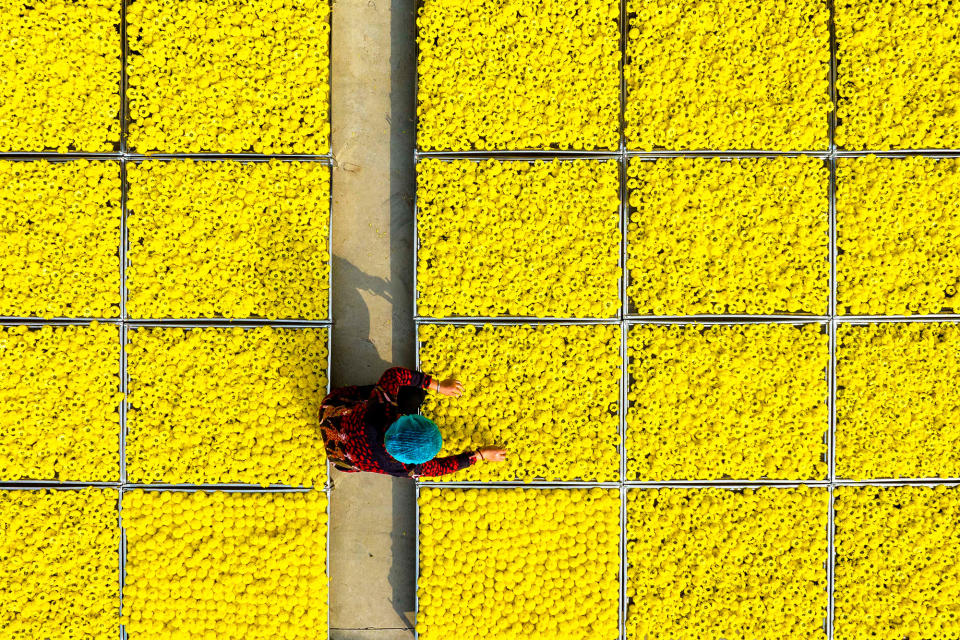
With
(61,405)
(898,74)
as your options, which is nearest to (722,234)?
(898,74)

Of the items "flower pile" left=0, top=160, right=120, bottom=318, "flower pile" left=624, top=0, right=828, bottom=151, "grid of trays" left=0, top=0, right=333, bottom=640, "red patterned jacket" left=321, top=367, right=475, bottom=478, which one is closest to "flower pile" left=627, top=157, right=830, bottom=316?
"flower pile" left=624, top=0, right=828, bottom=151

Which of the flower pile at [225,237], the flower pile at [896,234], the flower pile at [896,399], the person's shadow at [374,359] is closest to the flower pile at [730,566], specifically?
A: the flower pile at [896,399]

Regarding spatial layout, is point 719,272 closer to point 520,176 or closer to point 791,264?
point 791,264

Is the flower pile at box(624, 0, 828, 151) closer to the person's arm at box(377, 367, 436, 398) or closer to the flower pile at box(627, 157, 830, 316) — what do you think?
the flower pile at box(627, 157, 830, 316)

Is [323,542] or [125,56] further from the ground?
[125,56]

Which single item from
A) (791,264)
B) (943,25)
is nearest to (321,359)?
(791,264)

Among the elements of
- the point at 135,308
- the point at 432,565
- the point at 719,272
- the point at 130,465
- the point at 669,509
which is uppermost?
the point at 719,272
